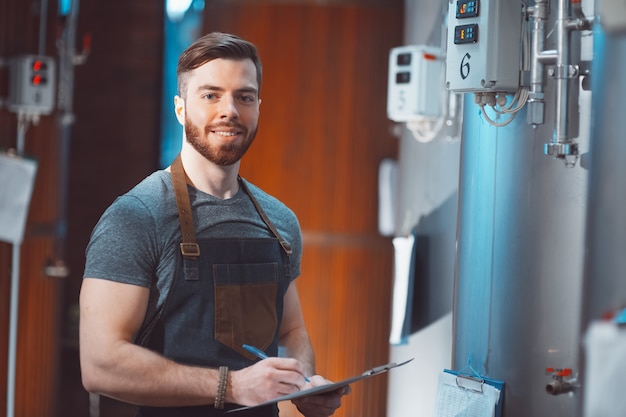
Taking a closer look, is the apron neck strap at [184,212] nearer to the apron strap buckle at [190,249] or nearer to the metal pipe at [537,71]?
the apron strap buckle at [190,249]

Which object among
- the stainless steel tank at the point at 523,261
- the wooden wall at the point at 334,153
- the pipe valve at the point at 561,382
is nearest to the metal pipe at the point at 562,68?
the stainless steel tank at the point at 523,261

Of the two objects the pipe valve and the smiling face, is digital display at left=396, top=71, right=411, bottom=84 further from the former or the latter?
the pipe valve

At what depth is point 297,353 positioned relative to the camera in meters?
2.61

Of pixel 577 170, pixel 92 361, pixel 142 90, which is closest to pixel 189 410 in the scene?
pixel 92 361

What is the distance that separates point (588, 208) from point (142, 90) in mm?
4918

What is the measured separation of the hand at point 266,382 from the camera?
2164 mm

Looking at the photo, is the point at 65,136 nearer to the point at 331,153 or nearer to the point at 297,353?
the point at 331,153

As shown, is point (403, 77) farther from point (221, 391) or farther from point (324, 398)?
Answer: point (221, 391)

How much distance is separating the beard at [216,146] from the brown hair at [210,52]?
113 mm

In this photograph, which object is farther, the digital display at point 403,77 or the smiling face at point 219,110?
the digital display at point 403,77

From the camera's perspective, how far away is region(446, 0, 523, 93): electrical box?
2496 millimetres

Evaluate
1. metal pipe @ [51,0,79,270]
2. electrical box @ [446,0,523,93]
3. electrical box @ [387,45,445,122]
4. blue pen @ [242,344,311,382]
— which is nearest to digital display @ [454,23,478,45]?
electrical box @ [446,0,523,93]

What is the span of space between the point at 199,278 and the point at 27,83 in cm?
272

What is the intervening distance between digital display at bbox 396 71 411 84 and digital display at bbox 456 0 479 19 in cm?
147
